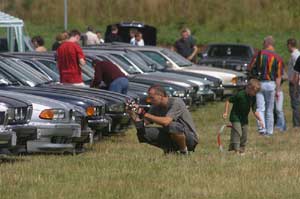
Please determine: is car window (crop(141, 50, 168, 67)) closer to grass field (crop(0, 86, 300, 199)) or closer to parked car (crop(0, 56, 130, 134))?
parked car (crop(0, 56, 130, 134))

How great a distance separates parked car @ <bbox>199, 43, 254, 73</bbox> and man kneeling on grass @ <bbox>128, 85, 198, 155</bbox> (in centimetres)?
1896

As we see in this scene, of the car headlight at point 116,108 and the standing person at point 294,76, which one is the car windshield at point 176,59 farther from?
the car headlight at point 116,108

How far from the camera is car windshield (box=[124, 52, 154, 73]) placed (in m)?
26.6

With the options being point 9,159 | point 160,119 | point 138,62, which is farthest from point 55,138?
point 138,62

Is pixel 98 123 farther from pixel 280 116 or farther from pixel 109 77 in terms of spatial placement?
pixel 280 116

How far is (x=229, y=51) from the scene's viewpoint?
118 ft

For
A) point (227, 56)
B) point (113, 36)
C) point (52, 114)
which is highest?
point (52, 114)

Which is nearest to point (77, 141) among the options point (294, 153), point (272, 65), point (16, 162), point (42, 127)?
point (42, 127)

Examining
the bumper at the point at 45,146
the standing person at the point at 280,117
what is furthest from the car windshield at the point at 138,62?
the bumper at the point at 45,146

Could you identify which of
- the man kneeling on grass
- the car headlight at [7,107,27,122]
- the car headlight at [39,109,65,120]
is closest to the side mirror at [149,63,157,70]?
the car headlight at [39,109,65,120]

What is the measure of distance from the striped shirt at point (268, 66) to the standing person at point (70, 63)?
10.5ft

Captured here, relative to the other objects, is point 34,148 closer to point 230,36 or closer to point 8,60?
point 8,60

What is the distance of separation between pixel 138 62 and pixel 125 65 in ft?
4.36

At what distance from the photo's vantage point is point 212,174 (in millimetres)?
12820
